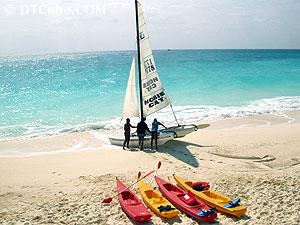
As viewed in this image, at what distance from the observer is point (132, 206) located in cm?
1038

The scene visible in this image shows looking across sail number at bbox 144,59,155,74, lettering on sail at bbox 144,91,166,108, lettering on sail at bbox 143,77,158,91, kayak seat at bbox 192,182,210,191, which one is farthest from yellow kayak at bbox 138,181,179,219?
sail number at bbox 144,59,155,74

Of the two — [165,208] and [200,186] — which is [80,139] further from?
[165,208]

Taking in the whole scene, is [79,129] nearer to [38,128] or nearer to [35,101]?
[38,128]

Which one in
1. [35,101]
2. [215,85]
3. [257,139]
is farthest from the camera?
[215,85]

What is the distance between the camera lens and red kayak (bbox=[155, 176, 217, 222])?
31.7 feet

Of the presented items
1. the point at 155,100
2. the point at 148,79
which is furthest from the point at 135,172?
the point at 148,79

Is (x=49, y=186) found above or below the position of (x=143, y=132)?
below

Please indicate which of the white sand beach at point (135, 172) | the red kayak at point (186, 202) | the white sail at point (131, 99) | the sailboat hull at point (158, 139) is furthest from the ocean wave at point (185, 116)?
the red kayak at point (186, 202)

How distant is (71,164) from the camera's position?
1476cm

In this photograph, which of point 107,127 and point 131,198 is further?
point 107,127

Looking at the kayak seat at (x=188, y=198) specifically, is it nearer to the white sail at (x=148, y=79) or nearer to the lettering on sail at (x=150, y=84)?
the white sail at (x=148, y=79)

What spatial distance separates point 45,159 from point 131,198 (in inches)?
244

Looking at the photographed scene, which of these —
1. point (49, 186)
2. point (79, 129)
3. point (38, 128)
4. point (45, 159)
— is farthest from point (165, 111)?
point (49, 186)

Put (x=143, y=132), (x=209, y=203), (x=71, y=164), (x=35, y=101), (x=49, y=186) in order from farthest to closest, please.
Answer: (x=35, y=101) → (x=143, y=132) → (x=71, y=164) → (x=49, y=186) → (x=209, y=203)
